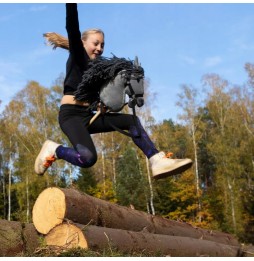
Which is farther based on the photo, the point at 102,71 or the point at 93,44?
the point at 93,44

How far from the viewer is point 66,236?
21.1 feet

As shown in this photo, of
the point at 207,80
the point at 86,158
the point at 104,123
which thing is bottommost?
the point at 86,158

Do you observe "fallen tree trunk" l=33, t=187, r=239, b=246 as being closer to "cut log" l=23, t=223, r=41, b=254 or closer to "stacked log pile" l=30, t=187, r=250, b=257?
"stacked log pile" l=30, t=187, r=250, b=257

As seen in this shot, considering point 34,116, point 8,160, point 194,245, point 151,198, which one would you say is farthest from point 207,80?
point 194,245

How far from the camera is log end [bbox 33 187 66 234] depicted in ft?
21.9

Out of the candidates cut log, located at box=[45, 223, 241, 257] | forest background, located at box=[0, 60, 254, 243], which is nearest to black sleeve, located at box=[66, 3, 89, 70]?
cut log, located at box=[45, 223, 241, 257]

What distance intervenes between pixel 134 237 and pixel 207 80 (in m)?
27.8

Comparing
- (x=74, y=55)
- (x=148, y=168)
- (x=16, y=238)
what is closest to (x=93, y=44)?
(x=74, y=55)

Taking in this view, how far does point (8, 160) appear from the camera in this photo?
112 feet

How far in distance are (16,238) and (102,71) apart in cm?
328

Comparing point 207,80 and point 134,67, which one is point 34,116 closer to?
point 207,80

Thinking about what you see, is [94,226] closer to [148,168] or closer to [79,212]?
[79,212]

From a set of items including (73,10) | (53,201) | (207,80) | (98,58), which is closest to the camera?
(73,10)

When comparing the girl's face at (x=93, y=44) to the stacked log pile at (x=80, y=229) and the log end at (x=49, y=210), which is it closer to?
the stacked log pile at (x=80, y=229)
